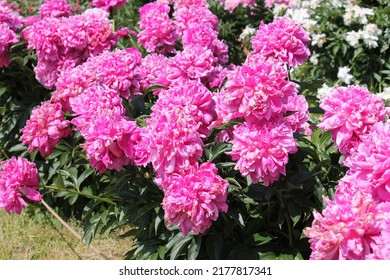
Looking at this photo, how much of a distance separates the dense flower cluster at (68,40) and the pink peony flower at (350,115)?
5.15 feet

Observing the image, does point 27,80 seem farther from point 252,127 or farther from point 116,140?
point 252,127

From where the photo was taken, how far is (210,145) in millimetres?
2662

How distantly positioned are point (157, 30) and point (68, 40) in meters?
0.48

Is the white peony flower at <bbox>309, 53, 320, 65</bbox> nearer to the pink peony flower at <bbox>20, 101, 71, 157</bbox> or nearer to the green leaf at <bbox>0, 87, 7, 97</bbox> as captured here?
the green leaf at <bbox>0, 87, 7, 97</bbox>

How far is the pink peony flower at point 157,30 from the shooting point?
11.8 ft

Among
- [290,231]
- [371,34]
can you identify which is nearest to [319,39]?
[371,34]

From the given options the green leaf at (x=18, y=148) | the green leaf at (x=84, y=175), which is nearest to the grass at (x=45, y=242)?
the green leaf at (x=18, y=148)

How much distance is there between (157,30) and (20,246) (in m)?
1.55

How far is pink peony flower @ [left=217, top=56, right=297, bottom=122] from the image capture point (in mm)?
2293

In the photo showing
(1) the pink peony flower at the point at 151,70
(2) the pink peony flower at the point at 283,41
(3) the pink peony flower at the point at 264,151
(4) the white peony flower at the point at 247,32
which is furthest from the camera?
(4) the white peony flower at the point at 247,32

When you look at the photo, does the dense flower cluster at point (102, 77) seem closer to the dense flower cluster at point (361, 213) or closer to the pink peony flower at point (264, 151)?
the pink peony flower at point (264, 151)

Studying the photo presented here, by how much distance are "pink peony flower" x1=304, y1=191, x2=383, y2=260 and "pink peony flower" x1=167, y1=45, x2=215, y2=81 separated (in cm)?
116

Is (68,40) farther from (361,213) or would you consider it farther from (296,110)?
(361,213)

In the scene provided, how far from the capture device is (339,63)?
5.49 m
